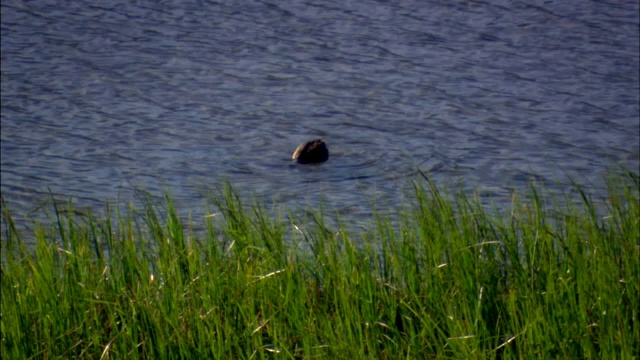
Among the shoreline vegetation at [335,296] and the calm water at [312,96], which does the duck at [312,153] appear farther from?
the shoreline vegetation at [335,296]

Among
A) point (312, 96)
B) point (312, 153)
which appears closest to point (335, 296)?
point (312, 153)

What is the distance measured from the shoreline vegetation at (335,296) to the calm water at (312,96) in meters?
2.41

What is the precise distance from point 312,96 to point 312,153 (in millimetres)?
1616

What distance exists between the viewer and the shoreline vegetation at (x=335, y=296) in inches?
116

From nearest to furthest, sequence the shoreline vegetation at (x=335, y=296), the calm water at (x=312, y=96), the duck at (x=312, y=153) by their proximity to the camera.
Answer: the shoreline vegetation at (x=335, y=296) → the calm water at (x=312, y=96) → the duck at (x=312, y=153)

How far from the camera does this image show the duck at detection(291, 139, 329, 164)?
7043 millimetres

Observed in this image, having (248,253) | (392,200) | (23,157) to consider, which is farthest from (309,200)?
(248,253)

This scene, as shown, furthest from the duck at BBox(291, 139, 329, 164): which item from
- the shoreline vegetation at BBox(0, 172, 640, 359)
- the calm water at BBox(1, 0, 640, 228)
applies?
the shoreline vegetation at BBox(0, 172, 640, 359)

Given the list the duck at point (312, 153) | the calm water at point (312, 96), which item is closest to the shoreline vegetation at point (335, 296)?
the calm water at point (312, 96)

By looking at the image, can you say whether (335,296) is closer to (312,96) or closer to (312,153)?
(312,153)

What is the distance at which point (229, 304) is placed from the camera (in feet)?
10.2

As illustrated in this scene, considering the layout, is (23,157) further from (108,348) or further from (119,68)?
(108,348)

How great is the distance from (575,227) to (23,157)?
4769 mm

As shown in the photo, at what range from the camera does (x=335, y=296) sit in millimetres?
3107
